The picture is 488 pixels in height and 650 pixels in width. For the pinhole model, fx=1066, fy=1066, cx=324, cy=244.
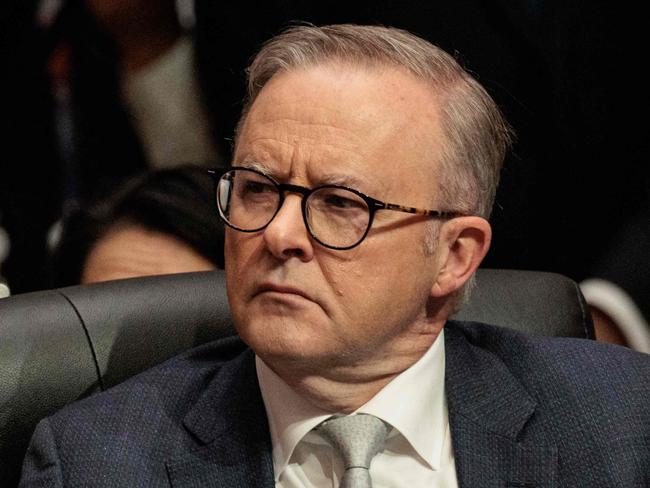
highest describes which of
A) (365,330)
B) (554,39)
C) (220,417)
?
(554,39)

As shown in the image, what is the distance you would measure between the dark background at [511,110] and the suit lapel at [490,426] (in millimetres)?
751

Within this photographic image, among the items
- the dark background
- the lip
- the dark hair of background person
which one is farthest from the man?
the dark background

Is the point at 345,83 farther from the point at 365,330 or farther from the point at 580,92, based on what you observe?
the point at 580,92

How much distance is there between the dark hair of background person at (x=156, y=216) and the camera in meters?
1.98

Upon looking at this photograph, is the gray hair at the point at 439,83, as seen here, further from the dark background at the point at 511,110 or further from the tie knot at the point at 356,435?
the dark background at the point at 511,110

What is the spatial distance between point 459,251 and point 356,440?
297mm

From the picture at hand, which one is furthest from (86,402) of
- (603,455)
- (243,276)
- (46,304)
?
(603,455)

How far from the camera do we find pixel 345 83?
1.36 m

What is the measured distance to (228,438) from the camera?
1402 mm

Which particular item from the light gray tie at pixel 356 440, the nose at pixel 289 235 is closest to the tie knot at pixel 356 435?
the light gray tie at pixel 356 440

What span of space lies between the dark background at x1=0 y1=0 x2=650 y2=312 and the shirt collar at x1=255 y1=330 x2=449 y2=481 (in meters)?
0.84

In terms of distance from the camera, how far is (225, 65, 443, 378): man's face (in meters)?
1.29

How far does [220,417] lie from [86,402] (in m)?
0.18

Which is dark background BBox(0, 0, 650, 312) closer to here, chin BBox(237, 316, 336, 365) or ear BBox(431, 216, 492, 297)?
ear BBox(431, 216, 492, 297)
